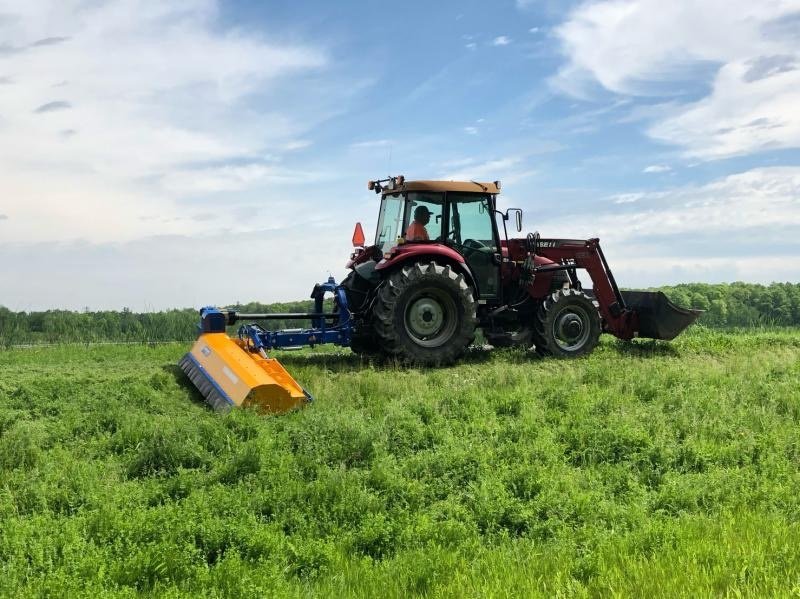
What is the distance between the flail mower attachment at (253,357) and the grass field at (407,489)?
0.82 feet

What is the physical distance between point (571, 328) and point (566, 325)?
0.34 feet

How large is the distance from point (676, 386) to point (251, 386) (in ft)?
16.1

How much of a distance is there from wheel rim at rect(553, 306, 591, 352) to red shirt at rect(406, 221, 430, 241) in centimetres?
248

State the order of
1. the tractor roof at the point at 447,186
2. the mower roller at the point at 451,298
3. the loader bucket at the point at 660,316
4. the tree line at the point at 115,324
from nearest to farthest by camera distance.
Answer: the mower roller at the point at 451,298, the tractor roof at the point at 447,186, the loader bucket at the point at 660,316, the tree line at the point at 115,324

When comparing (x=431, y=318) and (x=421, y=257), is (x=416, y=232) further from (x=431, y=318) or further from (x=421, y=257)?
(x=431, y=318)

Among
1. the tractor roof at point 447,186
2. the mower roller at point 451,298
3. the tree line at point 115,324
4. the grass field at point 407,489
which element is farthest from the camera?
the tree line at point 115,324

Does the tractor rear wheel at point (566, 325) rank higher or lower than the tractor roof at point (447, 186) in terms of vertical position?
lower

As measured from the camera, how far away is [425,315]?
10516 mm

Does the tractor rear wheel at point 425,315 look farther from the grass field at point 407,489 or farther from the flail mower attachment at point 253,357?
the grass field at point 407,489

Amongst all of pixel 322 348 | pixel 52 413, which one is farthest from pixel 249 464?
pixel 322 348

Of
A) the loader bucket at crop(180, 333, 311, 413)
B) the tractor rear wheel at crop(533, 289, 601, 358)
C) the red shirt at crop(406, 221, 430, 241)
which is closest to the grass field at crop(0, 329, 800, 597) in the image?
the loader bucket at crop(180, 333, 311, 413)

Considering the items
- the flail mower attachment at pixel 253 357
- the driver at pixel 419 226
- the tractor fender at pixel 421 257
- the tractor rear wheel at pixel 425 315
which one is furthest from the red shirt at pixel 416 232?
the flail mower attachment at pixel 253 357

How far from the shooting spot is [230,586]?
171 inches

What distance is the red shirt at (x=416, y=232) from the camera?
11.0 metres
